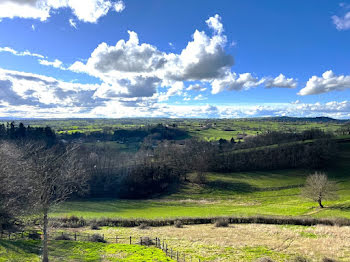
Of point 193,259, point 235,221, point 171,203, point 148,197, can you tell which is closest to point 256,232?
point 235,221

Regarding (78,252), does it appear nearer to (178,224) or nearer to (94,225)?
(94,225)

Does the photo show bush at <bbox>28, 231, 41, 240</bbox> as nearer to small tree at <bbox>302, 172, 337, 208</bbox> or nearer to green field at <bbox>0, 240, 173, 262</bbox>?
green field at <bbox>0, 240, 173, 262</bbox>

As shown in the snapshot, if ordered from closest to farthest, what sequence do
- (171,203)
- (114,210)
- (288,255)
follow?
1. (288,255)
2. (114,210)
3. (171,203)

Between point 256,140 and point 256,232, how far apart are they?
4522 inches

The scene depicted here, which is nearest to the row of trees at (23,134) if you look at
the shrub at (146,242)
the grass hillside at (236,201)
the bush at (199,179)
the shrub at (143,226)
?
the grass hillside at (236,201)

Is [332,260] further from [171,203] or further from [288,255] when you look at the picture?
[171,203]

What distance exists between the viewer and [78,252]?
25250mm

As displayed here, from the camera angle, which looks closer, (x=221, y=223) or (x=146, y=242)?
(x=146, y=242)

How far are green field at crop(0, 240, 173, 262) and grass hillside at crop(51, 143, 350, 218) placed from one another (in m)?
21.8

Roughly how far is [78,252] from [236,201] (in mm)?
55638

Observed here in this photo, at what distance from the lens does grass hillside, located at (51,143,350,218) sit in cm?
5411

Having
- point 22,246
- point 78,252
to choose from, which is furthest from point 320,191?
point 22,246

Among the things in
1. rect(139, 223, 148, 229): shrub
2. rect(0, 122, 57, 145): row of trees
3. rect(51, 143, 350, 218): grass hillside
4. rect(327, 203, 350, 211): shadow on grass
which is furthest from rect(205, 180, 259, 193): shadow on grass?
rect(0, 122, 57, 145): row of trees

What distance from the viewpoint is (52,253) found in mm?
25062
